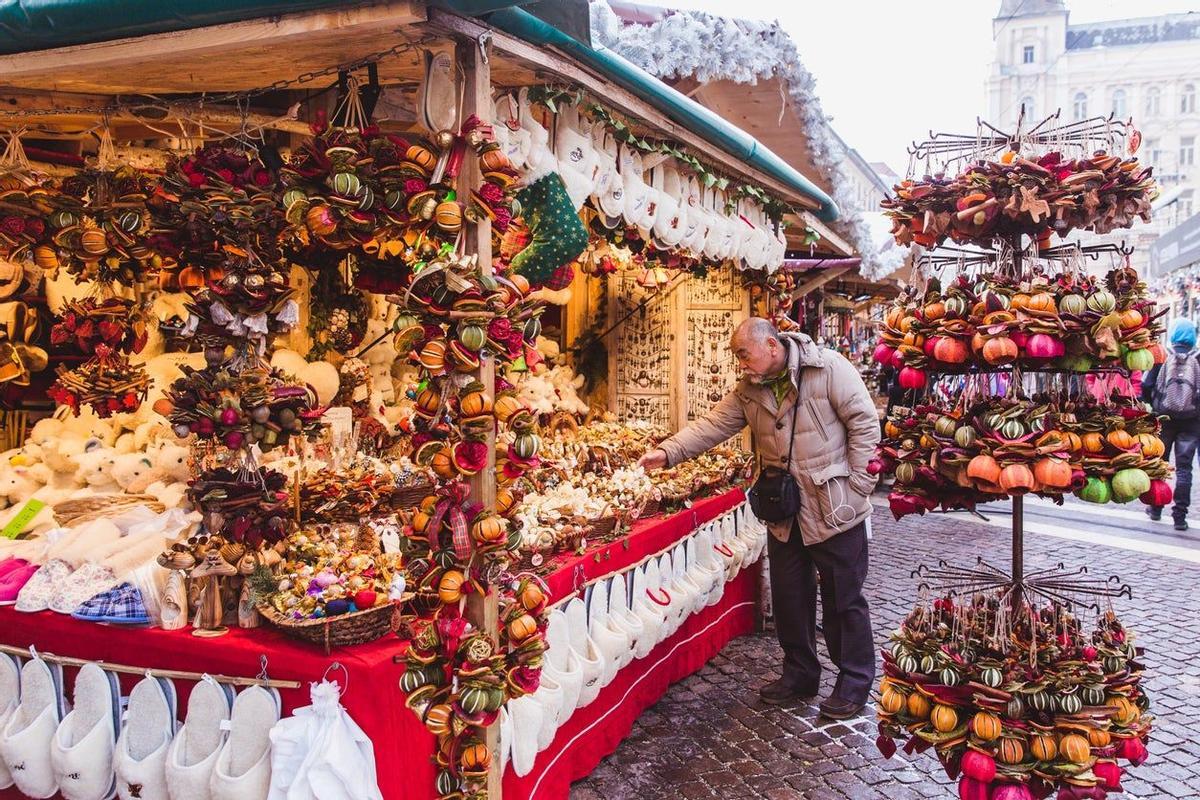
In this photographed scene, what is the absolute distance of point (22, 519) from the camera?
364cm

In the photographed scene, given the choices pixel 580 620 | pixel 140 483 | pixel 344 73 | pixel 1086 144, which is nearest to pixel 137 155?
pixel 140 483

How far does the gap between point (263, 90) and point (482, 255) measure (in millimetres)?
1165

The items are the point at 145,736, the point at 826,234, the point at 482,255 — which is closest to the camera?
the point at 482,255

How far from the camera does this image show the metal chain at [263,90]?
2494mm

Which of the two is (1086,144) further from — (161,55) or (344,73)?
(161,55)

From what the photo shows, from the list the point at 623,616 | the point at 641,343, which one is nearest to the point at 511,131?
the point at 623,616

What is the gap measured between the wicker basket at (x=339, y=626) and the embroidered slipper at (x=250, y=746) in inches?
7.4

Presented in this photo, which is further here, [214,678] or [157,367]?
[157,367]

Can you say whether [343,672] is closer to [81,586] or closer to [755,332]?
[81,586]

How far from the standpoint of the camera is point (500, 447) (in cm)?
247

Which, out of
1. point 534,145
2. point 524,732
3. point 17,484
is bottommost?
point 524,732

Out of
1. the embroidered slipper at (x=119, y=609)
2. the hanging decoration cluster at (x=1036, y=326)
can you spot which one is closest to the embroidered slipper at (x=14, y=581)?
the embroidered slipper at (x=119, y=609)

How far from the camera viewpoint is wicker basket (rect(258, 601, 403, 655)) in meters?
2.45

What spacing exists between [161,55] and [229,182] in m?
0.41
